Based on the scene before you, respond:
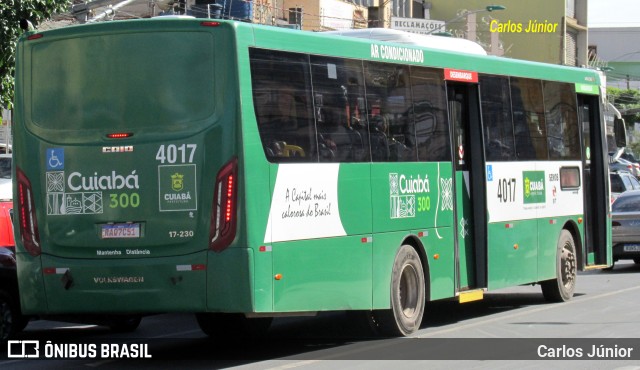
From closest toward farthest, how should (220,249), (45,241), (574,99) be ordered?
(220,249) < (45,241) < (574,99)

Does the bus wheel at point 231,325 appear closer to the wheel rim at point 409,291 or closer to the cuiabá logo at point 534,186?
the wheel rim at point 409,291

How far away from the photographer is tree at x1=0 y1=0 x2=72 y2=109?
19.0m

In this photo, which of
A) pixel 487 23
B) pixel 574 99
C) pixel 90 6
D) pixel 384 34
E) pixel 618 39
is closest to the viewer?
pixel 384 34

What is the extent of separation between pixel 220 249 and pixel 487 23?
2477 inches

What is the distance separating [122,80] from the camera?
35.4 ft

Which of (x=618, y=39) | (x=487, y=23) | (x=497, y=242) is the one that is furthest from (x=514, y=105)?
(x=618, y=39)

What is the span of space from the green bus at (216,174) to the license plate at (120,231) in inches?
0.5

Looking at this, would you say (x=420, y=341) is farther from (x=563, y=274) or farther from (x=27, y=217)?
(x=563, y=274)

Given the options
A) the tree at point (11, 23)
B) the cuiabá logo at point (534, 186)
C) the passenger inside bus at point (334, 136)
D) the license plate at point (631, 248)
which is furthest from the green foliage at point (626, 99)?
the passenger inside bus at point (334, 136)

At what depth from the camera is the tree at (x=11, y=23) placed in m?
19.0

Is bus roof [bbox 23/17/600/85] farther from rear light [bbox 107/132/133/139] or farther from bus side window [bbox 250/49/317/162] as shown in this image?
rear light [bbox 107/132/133/139]

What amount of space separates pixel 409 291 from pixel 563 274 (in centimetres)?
475

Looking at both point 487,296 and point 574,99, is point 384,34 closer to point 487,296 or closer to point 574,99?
point 574,99

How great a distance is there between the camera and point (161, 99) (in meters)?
10.6
